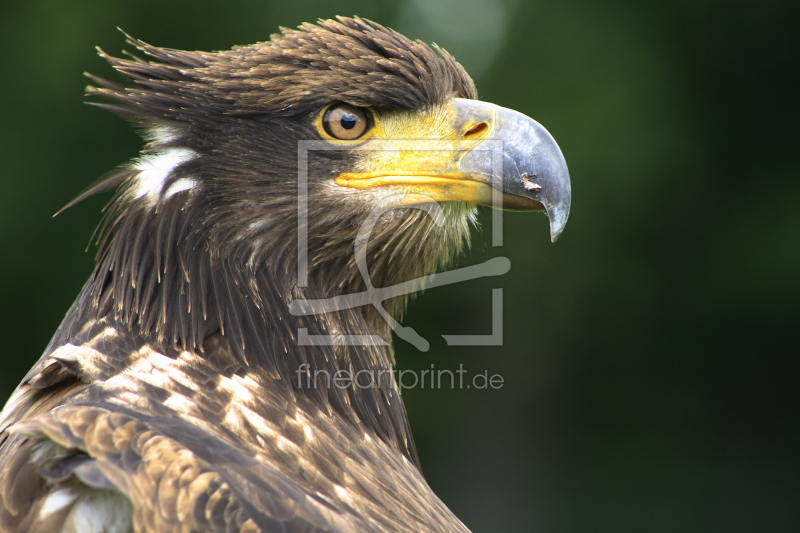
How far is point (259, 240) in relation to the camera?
2.76m

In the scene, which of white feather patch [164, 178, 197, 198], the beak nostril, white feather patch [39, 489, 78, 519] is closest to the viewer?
white feather patch [39, 489, 78, 519]

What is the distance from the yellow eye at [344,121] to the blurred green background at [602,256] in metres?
5.53

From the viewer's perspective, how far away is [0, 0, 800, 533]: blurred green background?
26.0 ft

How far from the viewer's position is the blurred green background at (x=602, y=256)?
792 cm

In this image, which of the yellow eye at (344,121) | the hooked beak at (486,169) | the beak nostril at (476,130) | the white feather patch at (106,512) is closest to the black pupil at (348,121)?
the yellow eye at (344,121)

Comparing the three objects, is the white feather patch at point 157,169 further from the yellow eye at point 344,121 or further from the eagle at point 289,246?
the yellow eye at point 344,121

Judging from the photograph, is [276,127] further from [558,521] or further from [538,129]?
[558,521]

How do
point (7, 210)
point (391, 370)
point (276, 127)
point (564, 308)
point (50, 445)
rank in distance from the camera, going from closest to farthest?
1. point (50, 445)
2. point (276, 127)
3. point (391, 370)
4. point (7, 210)
5. point (564, 308)

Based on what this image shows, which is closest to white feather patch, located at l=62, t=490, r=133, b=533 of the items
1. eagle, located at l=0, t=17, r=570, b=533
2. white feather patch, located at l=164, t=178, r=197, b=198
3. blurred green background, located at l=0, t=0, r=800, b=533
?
eagle, located at l=0, t=17, r=570, b=533

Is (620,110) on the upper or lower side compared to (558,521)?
upper

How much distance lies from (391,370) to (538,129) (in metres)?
1.02

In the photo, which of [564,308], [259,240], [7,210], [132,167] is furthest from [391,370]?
[564,308]

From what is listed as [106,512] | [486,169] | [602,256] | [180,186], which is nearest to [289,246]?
[180,186]

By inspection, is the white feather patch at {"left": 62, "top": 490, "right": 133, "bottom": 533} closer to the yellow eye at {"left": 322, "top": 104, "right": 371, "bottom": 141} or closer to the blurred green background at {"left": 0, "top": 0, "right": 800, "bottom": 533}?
the yellow eye at {"left": 322, "top": 104, "right": 371, "bottom": 141}
